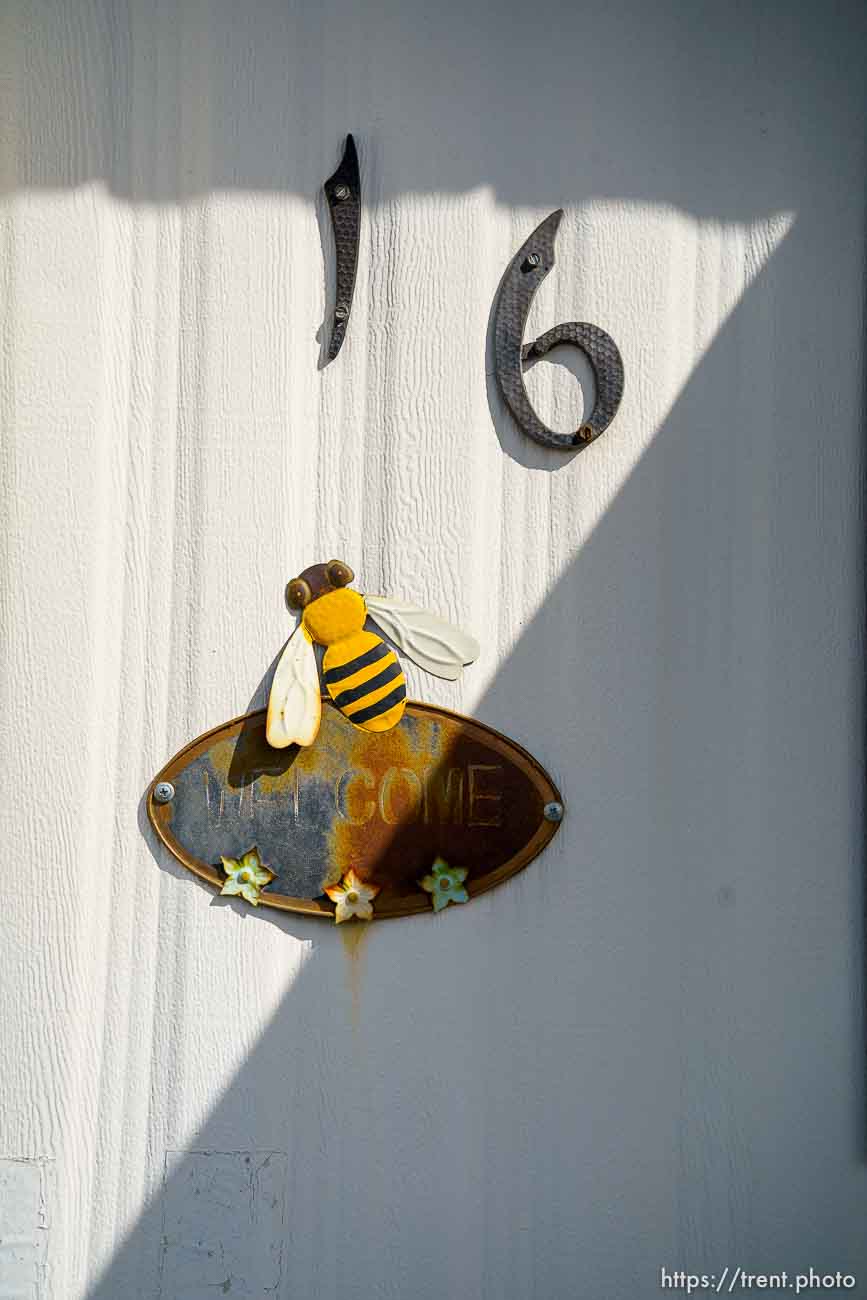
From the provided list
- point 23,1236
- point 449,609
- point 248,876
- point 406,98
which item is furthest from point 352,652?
point 23,1236

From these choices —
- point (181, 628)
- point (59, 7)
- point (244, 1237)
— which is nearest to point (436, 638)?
point (181, 628)

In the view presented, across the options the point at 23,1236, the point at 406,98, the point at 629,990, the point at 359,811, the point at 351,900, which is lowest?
the point at 23,1236

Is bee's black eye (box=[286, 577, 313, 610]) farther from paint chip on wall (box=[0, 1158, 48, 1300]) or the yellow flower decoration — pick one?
paint chip on wall (box=[0, 1158, 48, 1300])

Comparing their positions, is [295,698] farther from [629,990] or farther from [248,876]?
[629,990]

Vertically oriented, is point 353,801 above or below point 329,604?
below

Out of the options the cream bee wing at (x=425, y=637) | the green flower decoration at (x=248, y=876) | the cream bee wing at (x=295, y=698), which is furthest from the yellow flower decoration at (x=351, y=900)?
the cream bee wing at (x=425, y=637)

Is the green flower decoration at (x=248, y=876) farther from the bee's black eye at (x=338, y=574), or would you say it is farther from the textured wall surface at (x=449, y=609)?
the bee's black eye at (x=338, y=574)

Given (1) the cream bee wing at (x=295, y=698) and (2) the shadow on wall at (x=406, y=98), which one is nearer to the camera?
(1) the cream bee wing at (x=295, y=698)

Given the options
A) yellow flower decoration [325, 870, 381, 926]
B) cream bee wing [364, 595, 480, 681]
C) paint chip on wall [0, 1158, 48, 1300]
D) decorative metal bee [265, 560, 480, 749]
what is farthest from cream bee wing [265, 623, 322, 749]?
paint chip on wall [0, 1158, 48, 1300]
